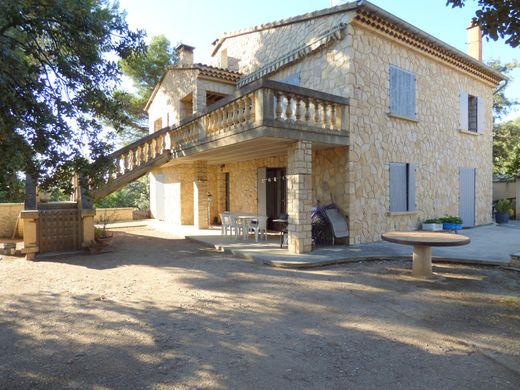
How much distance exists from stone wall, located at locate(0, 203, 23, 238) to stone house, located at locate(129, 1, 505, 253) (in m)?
4.54

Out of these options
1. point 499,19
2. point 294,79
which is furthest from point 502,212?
point 499,19

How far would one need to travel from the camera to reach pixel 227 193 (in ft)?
49.4

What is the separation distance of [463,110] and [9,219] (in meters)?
16.8

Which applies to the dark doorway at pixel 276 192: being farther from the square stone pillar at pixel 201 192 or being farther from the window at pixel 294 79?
the window at pixel 294 79

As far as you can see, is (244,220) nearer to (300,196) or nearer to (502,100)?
(300,196)

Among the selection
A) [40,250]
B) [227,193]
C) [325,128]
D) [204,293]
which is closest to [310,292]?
[204,293]

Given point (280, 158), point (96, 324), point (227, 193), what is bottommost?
point (96, 324)

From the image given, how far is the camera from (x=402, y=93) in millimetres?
10023

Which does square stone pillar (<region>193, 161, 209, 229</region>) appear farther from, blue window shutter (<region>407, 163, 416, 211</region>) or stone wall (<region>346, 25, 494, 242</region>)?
blue window shutter (<region>407, 163, 416, 211</region>)

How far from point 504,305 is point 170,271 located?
5557mm

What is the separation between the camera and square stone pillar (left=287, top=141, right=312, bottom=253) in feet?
24.8

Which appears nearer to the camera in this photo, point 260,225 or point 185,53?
point 260,225

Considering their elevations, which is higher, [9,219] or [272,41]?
[272,41]

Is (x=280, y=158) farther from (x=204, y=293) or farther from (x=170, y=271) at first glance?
(x=204, y=293)
